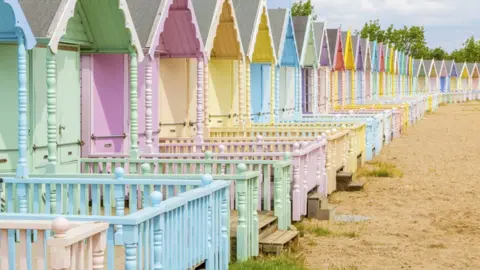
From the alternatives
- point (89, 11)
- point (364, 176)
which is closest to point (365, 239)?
point (89, 11)

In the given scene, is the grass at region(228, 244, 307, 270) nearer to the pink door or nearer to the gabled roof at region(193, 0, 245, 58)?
the pink door

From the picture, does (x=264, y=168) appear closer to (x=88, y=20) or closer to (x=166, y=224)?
(x=88, y=20)

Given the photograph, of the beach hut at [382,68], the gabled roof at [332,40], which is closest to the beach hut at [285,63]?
the gabled roof at [332,40]

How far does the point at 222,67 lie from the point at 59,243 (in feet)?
56.7

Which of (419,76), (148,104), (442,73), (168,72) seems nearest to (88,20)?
(148,104)

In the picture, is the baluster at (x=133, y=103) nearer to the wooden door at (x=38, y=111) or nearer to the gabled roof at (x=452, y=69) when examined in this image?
the wooden door at (x=38, y=111)

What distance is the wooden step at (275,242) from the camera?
11422mm

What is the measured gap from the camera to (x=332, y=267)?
1148cm

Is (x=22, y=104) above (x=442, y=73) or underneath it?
underneath

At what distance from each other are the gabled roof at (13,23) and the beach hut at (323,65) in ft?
74.8

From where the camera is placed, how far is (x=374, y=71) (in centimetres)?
5369

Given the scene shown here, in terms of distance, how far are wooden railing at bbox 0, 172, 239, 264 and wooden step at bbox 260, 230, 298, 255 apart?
349 mm

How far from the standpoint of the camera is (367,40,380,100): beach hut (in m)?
51.3

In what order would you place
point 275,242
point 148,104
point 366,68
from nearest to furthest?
point 275,242 → point 148,104 → point 366,68
